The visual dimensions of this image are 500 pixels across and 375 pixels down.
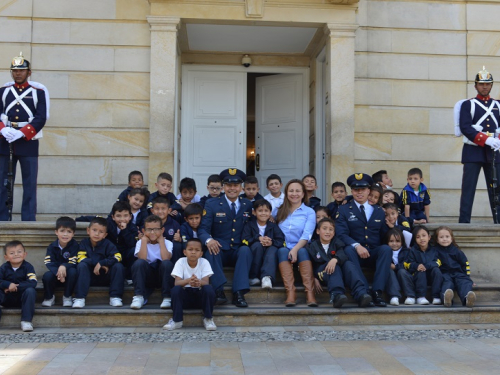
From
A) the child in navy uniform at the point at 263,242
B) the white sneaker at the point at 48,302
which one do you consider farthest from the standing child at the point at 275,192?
the white sneaker at the point at 48,302

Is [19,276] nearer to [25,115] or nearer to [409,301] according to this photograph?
[25,115]

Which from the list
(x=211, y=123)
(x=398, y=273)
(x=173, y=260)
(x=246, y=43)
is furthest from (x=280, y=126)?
(x=173, y=260)

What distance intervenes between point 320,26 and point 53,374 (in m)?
7.11

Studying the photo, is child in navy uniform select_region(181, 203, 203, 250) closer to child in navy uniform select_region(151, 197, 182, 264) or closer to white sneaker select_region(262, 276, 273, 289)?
child in navy uniform select_region(151, 197, 182, 264)

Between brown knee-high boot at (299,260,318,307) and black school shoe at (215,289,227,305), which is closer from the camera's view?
black school shoe at (215,289,227,305)

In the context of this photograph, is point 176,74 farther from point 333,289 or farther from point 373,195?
point 333,289

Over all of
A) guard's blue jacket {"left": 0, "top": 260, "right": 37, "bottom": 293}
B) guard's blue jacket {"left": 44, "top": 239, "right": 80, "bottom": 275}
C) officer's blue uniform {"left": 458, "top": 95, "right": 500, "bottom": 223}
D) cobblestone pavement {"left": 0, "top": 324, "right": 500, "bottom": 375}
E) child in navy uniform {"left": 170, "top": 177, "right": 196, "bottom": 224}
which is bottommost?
cobblestone pavement {"left": 0, "top": 324, "right": 500, "bottom": 375}

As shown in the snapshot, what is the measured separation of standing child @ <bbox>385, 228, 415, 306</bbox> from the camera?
650 cm

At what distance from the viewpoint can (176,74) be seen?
9.71m

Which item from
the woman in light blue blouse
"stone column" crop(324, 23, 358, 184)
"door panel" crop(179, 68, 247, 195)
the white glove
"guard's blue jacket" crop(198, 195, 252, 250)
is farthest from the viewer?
"door panel" crop(179, 68, 247, 195)

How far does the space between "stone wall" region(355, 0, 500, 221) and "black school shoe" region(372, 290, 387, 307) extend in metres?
3.60

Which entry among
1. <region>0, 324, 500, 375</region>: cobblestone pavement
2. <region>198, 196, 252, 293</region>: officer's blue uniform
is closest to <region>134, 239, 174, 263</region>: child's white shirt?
<region>198, 196, 252, 293</region>: officer's blue uniform

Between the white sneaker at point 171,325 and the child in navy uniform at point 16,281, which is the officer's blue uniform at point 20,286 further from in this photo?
the white sneaker at point 171,325

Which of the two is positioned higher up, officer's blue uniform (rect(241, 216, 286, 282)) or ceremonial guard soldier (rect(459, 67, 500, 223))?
ceremonial guard soldier (rect(459, 67, 500, 223))
